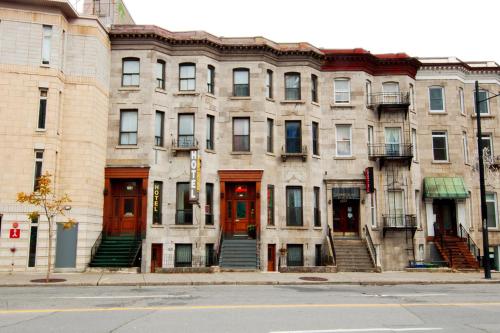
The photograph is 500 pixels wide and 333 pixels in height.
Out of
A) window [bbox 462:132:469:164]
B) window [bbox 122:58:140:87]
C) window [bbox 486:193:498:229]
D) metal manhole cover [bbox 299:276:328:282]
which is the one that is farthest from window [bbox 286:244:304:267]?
window [bbox 486:193:498:229]

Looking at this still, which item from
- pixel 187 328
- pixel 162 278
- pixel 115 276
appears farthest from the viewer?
pixel 115 276

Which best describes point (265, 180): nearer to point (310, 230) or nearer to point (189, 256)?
point (310, 230)

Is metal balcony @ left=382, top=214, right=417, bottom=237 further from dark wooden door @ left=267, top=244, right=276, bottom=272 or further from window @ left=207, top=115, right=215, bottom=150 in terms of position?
window @ left=207, top=115, right=215, bottom=150

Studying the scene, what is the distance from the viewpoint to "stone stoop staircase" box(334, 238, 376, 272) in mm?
24547

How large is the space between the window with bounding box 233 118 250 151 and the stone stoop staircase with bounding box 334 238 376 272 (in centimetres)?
761

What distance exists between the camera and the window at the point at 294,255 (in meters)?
26.6

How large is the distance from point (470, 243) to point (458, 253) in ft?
5.33

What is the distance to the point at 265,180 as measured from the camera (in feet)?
88.8

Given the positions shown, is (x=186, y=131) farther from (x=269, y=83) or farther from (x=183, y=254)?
(x=183, y=254)

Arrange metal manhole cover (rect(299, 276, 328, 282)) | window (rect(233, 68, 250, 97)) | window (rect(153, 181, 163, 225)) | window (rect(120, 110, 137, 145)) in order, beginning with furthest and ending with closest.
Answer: window (rect(233, 68, 250, 97)) < window (rect(120, 110, 137, 145)) < window (rect(153, 181, 163, 225)) < metal manhole cover (rect(299, 276, 328, 282))

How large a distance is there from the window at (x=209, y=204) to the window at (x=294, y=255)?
15.1ft

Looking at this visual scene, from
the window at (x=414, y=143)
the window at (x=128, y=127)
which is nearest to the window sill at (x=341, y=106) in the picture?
the window at (x=414, y=143)

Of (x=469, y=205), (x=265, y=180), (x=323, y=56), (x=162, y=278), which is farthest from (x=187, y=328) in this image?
(x=469, y=205)

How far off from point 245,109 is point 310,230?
786cm
